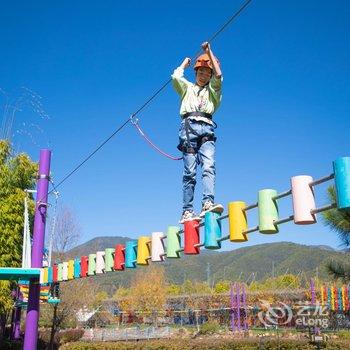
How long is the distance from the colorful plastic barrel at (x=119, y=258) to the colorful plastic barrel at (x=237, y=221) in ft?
9.96

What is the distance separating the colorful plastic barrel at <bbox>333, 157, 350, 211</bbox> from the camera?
3.48 m

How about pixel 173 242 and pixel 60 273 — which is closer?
pixel 173 242

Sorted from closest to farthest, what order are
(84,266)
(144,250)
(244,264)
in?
(144,250) < (84,266) < (244,264)

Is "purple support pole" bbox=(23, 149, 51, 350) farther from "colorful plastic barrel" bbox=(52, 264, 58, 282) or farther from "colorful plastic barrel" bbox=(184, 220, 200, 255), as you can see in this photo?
"colorful plastic barrel" bbox=(184, 220, 200, 255)

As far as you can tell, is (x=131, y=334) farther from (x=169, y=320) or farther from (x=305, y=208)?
(x=305, y=208)

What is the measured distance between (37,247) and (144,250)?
4.04 m

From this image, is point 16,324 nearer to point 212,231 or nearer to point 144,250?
point 144,250

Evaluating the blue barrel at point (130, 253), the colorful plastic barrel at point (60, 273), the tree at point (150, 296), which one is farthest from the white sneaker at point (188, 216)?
the tree at point (150, 296)

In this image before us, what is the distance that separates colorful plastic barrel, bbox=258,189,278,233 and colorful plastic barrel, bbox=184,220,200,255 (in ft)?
3.75

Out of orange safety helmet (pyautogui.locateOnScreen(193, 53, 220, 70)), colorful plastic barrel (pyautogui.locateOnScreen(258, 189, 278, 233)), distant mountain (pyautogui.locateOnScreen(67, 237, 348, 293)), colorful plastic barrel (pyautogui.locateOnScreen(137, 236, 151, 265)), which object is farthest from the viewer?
distant mountain (pyautogui.locateOnScreen(67, 237, 348, 293))

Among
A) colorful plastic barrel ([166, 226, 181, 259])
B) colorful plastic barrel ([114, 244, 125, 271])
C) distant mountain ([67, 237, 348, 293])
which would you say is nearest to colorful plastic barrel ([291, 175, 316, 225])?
colorful plastic barrel ([166, 226, 181, 259])

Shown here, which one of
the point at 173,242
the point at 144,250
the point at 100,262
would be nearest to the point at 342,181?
the point at 173,242

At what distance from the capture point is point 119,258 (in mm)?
7383

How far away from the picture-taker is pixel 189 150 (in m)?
5.47
